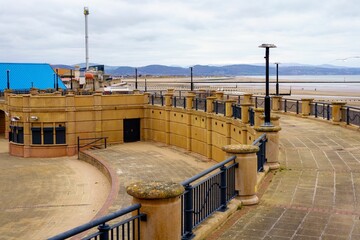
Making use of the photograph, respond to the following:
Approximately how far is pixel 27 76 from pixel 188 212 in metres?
58.9

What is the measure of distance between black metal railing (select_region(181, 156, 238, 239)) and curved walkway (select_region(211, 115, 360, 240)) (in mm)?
537

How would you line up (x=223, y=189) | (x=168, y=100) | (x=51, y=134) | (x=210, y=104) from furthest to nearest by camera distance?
(x=168, y=100)
(x=51, y=134)
(x=210, y=104)
(x=223, y=189)

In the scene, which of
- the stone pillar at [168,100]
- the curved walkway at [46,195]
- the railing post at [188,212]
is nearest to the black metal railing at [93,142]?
the curved walkway at [46,195]

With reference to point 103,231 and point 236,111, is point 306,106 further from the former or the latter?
point 103,231

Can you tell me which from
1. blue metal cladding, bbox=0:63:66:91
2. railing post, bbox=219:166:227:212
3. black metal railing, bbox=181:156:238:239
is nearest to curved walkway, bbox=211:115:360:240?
railing post, bbox=219:166:227:212

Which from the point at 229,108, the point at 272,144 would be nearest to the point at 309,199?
the point at 272,144


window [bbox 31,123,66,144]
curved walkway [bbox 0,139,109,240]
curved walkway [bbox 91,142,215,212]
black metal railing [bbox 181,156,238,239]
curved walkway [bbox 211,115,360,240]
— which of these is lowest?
curved walkway [bbox 0,139,109,240]

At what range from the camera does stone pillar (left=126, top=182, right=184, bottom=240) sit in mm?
6492

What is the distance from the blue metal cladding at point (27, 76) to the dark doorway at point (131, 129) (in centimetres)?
2598

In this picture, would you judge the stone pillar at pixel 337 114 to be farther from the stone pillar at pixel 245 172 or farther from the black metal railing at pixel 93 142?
the black metal railing at pixel 93 142

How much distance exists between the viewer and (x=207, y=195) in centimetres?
889

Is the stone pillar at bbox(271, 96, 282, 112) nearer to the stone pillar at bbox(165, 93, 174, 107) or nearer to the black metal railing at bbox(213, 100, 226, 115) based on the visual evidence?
the black metal railing at bbox(213, 100, 226, 115)

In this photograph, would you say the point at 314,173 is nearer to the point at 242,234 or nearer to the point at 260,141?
the point at 260,141

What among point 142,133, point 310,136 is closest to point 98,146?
point 142,133
